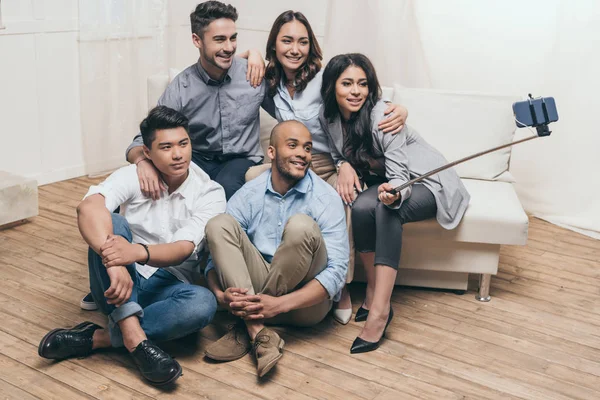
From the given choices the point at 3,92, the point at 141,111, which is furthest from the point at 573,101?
the point at 3,92

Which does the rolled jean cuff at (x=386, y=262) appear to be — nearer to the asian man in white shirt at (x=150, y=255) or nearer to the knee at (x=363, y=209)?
the knee at (x=363, y=209)

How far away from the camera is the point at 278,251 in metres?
2.32

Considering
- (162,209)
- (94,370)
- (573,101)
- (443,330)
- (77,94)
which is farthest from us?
(77,94)

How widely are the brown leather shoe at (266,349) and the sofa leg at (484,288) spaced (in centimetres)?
90

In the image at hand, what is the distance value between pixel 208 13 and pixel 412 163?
0.95m

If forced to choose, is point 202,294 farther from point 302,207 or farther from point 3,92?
point 3,92

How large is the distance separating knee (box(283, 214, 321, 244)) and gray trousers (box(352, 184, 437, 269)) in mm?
300

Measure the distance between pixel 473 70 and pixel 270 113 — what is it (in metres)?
1.48

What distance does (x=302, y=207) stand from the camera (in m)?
2.47

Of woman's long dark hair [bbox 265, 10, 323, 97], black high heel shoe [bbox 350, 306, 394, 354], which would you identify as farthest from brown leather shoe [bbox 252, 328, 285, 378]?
woman's long dark hair [bbox 265, 10, 323, 97]

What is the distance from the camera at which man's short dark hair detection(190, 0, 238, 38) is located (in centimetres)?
280

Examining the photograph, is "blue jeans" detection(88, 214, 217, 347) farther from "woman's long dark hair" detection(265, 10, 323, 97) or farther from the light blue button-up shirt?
"woman's long dark hair" detection(265, 10, 323, 97)

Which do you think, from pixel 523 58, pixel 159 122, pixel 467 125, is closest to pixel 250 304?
pixel 159 122

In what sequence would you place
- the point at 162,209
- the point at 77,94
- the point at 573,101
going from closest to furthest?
the point at 162,209
the point at 573,101
the point at 77,94
